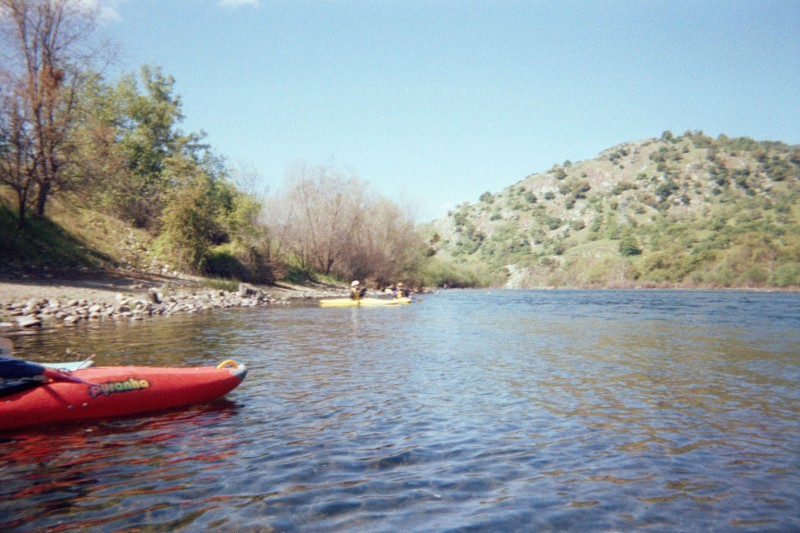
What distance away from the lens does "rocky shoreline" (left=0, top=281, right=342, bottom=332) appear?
17.4 m

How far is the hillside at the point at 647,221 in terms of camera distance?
7075cm

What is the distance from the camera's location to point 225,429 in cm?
659

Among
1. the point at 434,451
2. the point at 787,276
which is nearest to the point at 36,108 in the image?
the point at 434,451

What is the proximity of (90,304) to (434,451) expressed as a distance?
1880 cm

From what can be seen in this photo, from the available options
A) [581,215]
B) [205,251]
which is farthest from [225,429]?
[581,215]

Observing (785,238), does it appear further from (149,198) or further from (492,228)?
(492,228)

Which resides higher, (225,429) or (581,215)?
(581,215)

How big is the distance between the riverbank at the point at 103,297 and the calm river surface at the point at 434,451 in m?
7.45

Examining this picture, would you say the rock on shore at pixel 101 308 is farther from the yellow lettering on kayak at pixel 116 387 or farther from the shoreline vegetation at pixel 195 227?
the yellow lettering on kayak at pixel 116 387

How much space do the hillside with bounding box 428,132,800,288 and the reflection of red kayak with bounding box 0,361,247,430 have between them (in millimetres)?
58164

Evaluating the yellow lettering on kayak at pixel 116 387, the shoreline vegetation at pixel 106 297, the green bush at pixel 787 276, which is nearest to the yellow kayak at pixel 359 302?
the shoreline vegetation at pixel 106 297

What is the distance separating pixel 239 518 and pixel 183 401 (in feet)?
12.9

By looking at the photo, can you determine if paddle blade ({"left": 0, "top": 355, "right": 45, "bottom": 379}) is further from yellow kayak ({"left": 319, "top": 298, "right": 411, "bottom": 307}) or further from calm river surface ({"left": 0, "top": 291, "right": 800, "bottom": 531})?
yellow kayak ({"left": 319, "top": 298, "right": 411, "bottom": 307})

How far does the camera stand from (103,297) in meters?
21.5
